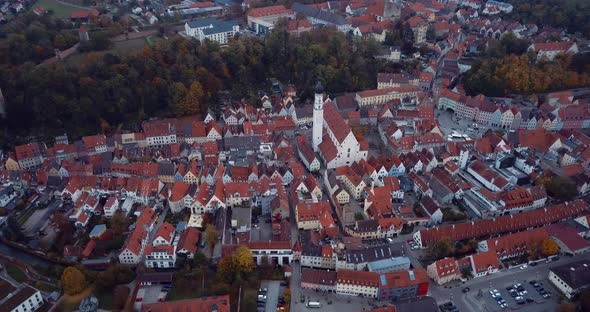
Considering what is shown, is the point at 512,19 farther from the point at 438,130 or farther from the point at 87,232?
the point at 87,232

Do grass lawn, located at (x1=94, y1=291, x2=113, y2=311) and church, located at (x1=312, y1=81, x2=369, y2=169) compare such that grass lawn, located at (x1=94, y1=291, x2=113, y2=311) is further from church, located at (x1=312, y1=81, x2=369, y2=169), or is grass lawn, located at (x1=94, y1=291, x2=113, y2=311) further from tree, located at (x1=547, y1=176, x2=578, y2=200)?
tree, located at (x1=547, y1=176, x2=578, y2=200)

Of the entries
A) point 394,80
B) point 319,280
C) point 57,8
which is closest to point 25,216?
point 319,280

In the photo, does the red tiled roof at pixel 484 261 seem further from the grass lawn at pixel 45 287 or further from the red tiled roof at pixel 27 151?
the red tiled roof at pixel 27 151

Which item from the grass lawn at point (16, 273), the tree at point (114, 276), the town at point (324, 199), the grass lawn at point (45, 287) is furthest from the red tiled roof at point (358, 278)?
the grass lawn at point (16, 273)

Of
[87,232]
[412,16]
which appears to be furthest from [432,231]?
[412,16]

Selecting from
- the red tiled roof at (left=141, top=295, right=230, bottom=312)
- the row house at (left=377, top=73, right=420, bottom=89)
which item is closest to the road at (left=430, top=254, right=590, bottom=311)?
the red tiled roof at (left=141, top=295, right=230, bottom=312)

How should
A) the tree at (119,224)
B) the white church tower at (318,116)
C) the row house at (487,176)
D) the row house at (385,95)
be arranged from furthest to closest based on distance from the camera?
the row house at (385,95)
the white church tower at (318,116)
the row house at (487,176)
the tree at (119,224)

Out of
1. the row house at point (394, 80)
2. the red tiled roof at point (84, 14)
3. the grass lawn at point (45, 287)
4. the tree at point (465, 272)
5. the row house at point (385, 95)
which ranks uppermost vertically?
the red tiled roof at point (84, 14)

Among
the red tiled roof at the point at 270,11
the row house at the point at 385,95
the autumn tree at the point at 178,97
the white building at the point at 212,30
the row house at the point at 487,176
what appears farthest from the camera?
the red tiled roof at the point at 270,11
